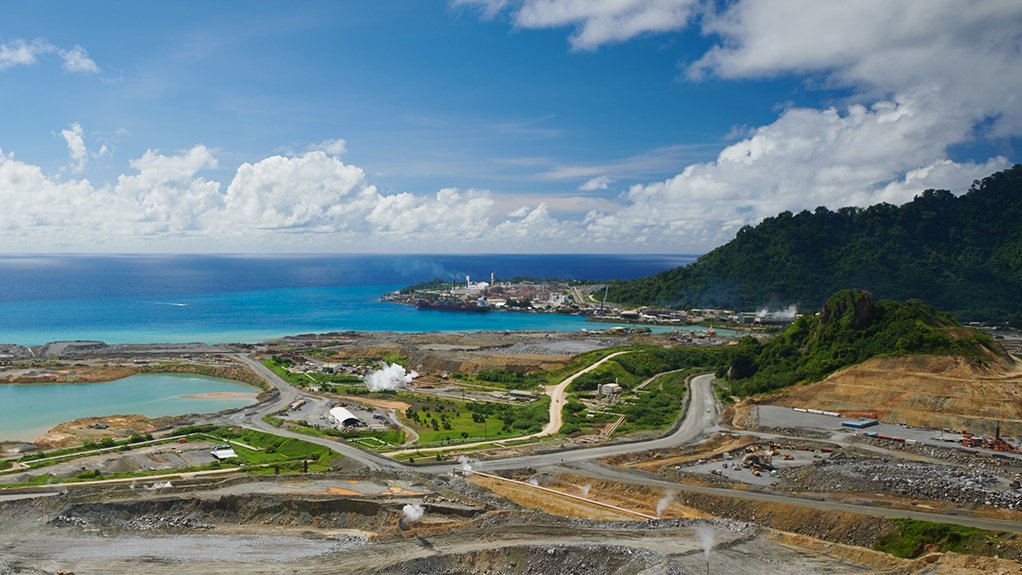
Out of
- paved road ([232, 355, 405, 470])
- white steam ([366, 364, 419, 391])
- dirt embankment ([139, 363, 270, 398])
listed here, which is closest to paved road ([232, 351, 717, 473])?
paved road ([232, 355, 405, 470])

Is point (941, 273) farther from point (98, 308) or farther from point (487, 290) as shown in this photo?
point (98, 308)

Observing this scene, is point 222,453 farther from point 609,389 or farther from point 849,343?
point 849,343

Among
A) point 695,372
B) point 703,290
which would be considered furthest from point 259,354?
point 703,290

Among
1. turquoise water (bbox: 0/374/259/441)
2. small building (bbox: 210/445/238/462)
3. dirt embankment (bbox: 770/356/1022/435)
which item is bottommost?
turquoise water (bbox: 0/374/259/441)

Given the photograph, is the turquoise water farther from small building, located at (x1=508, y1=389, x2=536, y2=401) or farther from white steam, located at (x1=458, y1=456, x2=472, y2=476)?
white steam, located at (x1=458, y1=456, x2=472, y2=476)

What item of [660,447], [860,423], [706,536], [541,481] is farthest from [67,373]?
[860,423]

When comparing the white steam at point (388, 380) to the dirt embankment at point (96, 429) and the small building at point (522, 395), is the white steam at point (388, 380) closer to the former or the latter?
the small building at point (522, 395)
